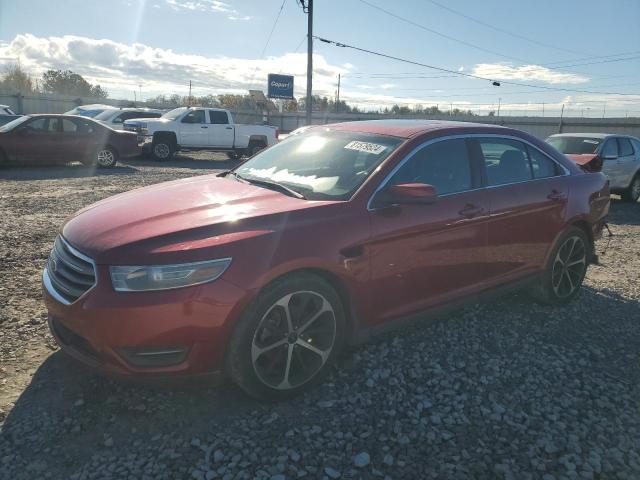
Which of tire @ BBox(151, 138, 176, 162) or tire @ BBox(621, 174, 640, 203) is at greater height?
tire @ BBox(151, 138, 176, 162)

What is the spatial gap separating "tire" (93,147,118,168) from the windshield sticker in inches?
503

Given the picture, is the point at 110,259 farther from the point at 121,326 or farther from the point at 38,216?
the point at 38,216

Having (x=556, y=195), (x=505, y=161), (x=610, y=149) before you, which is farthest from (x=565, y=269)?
(x=610, y=149)

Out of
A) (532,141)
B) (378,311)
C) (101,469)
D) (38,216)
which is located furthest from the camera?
(38,216)

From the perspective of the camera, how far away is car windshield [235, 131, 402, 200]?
3.40 meters

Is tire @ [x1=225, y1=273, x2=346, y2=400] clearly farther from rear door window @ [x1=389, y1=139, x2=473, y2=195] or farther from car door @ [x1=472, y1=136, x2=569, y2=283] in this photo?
car door @ [x1=472, y1=136, x2=569, y2=283]

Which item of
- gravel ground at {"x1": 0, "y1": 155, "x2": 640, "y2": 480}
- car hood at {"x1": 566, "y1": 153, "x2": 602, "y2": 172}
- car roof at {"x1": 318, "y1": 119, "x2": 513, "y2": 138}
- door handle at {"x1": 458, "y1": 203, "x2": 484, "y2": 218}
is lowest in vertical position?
gravel ground at {"x1": 0, "y1": 155, "x2": 640, "y2": 480}

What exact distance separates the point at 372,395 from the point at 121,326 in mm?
1576

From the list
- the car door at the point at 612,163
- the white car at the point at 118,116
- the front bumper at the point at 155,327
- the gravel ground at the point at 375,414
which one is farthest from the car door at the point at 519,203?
the white car at the point at 118,116

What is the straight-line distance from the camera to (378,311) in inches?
130

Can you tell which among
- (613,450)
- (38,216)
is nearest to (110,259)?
(613,450)

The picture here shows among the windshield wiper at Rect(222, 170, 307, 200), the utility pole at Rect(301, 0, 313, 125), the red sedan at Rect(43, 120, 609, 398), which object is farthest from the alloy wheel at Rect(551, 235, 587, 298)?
the utility pole at Rect(301, 0, 313, 125)

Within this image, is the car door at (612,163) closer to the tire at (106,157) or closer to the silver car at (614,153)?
the silver car at (614,153)

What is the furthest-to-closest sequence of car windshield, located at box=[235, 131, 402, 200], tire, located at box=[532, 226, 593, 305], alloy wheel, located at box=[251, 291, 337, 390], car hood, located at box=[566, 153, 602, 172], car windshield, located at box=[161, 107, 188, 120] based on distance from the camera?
1. car windshield, located at box=[161, 107, 188, 120]
2. car hood, located at box=[566, 153, 602, 172]
3. tire, located at box=[532, 226, 593, 305]
4. car windshield, located at box=[235, 131, 402, 200]
5. alloy wheel, located at box=[251, 291, 337, 390]
